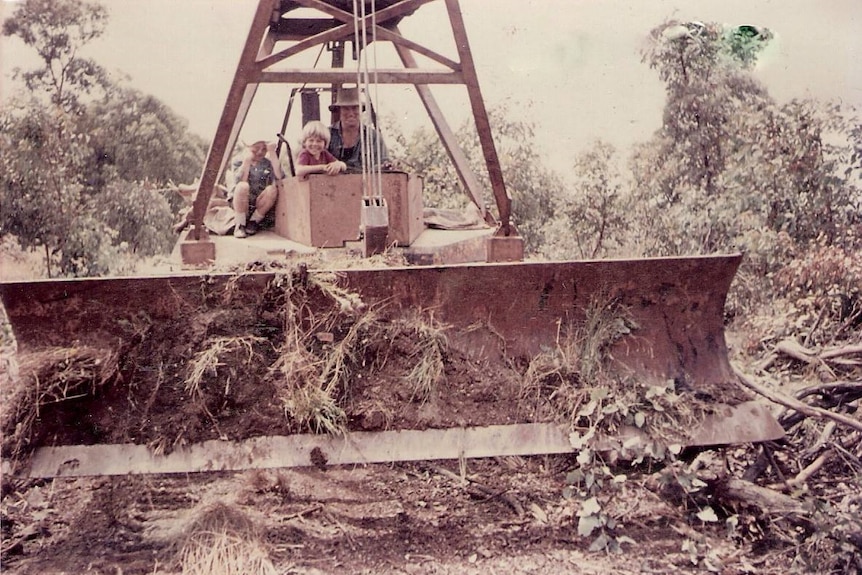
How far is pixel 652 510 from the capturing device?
3230 millimetres

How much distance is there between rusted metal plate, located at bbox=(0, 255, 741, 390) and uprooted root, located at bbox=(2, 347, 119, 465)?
90mm

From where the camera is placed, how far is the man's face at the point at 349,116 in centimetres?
493

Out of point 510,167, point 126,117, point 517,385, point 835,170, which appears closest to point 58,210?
point 126,117

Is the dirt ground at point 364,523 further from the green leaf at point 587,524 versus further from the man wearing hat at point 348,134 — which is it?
the man wearing hat at point 348,134

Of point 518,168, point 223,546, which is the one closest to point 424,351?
point 223,546

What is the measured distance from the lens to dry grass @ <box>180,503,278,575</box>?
2.60 meters

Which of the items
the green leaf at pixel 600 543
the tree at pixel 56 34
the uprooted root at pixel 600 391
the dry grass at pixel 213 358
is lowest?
the green leaf at pixel 600 543

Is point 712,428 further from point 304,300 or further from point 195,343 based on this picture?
point 195,343

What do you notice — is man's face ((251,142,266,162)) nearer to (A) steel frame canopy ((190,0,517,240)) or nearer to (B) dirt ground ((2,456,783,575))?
(A) steel frame canopy ((190,0,517,240))

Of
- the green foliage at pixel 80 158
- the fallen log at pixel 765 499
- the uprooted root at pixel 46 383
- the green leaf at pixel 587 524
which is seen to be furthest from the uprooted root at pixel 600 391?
the green foliage at pixel 80 158

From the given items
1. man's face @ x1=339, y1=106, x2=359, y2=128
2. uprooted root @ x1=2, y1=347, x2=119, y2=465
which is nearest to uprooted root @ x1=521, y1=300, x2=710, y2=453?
uprooted root @ x1=2, y1=347, x2=119, y2=465

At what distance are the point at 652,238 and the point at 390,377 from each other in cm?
1039

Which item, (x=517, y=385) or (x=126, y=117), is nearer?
(x=517, y=385)

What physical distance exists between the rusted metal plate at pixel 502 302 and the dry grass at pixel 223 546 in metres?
0.87
